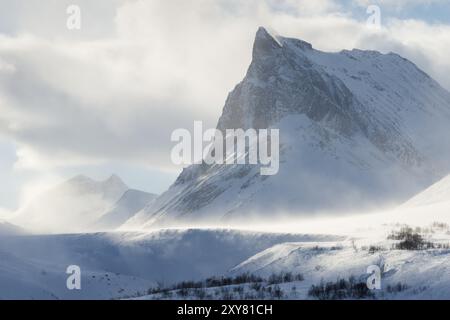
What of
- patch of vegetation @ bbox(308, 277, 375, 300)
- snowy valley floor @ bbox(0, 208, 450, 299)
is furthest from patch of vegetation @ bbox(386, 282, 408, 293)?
patch of vegetation @ bbox(308, 277, 375, 300)

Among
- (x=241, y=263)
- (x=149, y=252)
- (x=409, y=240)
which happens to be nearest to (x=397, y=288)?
(x=409, y=240)

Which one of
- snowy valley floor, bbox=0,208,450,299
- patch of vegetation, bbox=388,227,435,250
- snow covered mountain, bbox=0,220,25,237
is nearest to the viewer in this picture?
snowy valley floor, bbox=0,208,450,299

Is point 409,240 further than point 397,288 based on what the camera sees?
Yes

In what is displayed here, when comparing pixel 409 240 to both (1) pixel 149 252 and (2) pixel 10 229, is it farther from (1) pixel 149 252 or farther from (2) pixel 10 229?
(2) pixel 10 229

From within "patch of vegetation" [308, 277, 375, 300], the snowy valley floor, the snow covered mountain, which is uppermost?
the snow covered mountain

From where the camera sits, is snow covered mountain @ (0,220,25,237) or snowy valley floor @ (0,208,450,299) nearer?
snowy valley floor @ (0,208,450,299)

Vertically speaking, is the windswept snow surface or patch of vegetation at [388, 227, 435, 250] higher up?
the windswept snow surface

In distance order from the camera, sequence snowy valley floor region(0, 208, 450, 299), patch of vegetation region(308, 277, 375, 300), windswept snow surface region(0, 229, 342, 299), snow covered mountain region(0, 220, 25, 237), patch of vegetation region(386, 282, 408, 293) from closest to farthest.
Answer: patch of vegetation region(308, 277, 375, 300)
patch of vegetation region(386, 282, 408, 293)
snowy valley floor region(0, 208, 450, 299)
windswept snow surface region(0, 229, 342, 299)
snow covered mountain region(0, 220, 25, 237)

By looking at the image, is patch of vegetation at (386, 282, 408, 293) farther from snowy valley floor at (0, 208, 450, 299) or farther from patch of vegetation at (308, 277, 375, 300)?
patch of vegetation at (308, 277, 375, 300)

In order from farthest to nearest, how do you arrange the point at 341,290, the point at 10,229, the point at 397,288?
the point at 10,229, the point at 341,290, the point at 397,288

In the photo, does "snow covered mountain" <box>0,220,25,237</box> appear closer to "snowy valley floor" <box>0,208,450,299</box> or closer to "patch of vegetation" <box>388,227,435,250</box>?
"snowy valley floor" <box>0,208,450,299</box>

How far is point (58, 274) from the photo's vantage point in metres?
101

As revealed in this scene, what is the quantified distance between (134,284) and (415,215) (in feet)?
132

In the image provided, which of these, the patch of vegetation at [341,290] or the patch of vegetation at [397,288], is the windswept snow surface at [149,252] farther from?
the patch of vegetation at [397,288]
